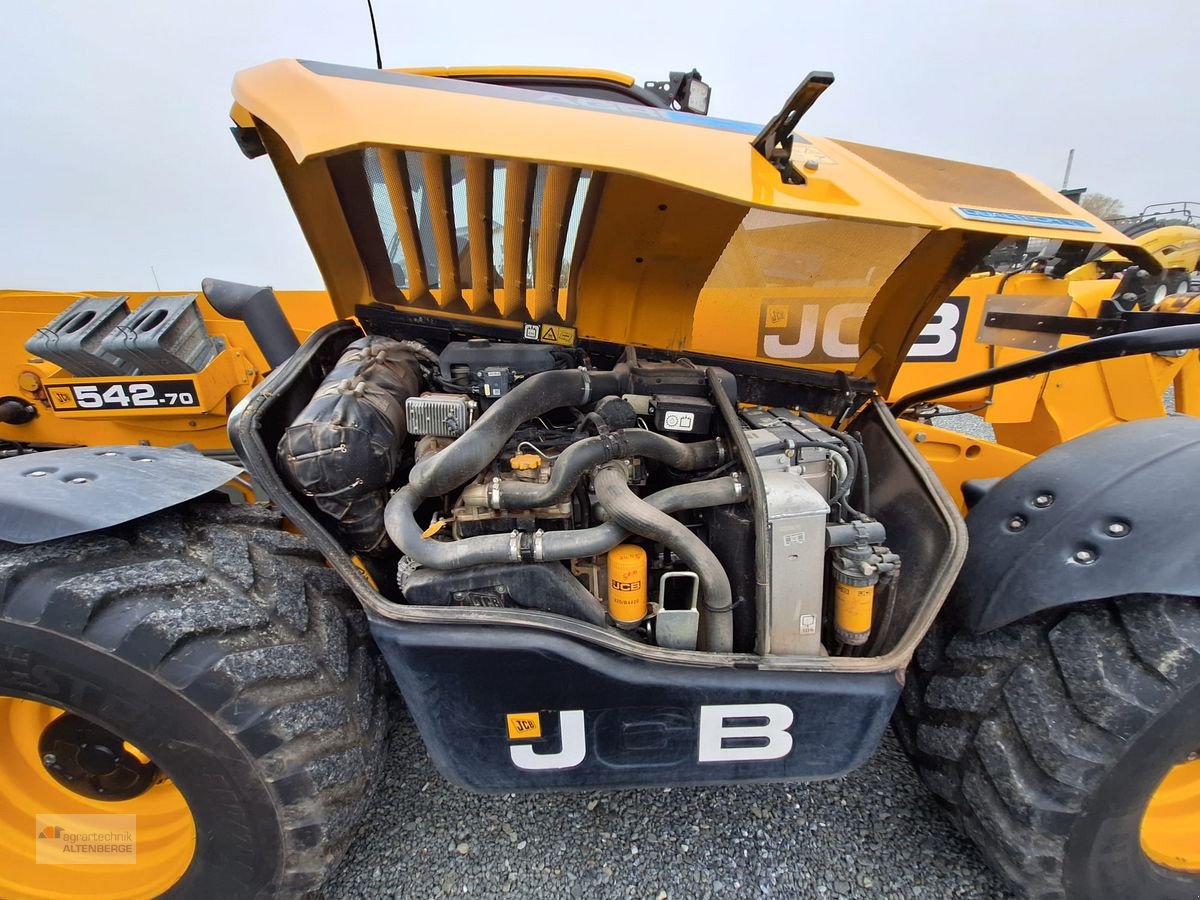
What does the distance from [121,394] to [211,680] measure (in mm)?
1986

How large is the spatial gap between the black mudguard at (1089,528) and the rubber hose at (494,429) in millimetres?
1119

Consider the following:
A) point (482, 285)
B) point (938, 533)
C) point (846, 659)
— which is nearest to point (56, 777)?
point (482, 285)

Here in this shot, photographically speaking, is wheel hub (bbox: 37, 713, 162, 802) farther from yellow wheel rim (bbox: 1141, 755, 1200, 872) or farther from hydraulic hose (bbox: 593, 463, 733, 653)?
yellow wheel rim (bbox: 1141, 755, 1200, 872)

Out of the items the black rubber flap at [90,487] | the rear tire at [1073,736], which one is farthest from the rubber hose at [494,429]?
the rear tire at [1073,736]

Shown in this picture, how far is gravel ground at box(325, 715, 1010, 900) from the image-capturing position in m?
1.66

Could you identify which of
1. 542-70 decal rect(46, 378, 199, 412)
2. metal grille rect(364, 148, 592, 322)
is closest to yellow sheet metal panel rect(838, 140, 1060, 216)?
metal grille rect(364, 148, 592, 322)

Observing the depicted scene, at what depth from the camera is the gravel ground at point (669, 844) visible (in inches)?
65.4

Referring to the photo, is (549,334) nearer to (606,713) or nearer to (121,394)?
(606,713)

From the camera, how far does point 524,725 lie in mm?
1390

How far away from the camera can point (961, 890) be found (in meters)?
1.64

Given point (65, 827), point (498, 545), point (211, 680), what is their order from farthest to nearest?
point (65, 827) < point (498, 545) < point (211, 680)

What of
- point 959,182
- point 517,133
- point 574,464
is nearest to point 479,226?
point 517,133

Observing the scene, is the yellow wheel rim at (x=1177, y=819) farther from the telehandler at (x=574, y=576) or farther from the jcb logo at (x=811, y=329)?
the jcb logo at (x=811, y=329)

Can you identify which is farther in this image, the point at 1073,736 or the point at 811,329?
the point at 811,329
